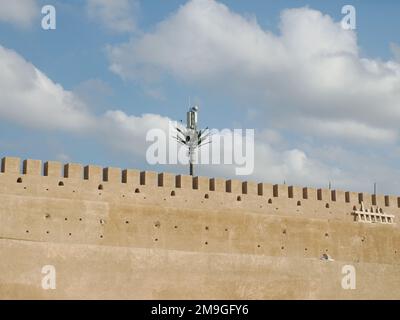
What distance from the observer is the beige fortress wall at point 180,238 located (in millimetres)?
22938

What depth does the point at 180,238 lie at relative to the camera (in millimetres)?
25344

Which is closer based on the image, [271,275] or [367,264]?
[271,275]

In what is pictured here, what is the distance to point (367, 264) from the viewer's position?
2858cm

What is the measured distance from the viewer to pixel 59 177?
78.6 ft

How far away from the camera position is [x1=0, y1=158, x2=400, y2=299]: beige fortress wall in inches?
903
